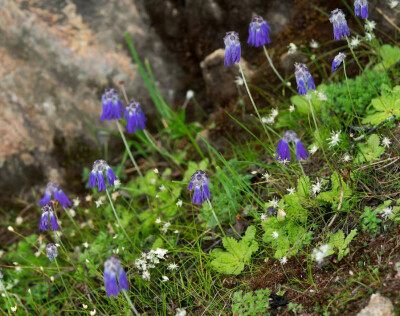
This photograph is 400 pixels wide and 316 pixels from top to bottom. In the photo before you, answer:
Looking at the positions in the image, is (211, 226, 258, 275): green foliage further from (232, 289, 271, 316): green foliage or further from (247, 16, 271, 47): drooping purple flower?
(247, 16, 271, 47): drooping purple flower

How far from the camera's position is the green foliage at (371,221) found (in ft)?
9.23

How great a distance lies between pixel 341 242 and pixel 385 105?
3.47ft

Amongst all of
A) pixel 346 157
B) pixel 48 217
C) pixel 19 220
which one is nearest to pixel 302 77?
pixel 346 157

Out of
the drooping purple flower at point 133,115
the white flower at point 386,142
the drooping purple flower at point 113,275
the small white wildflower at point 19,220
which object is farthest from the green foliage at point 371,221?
the small white wildflower at point 19,220

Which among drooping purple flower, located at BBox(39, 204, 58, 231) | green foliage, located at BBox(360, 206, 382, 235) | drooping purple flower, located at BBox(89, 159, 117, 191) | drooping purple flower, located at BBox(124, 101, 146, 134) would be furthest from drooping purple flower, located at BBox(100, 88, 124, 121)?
green foliage, located at BBox(360, 206, 382, 235)

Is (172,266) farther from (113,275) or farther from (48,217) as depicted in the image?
(48,217)

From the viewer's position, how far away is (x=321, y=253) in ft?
8.79

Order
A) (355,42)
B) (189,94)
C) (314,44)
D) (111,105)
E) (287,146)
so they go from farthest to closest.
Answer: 1. (189,94)
2. (314,44)
3. (355,42)
4. (111,105)
5. (287,146)

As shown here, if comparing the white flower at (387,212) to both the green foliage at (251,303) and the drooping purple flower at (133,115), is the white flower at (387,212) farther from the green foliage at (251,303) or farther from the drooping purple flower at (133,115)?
the drooping purple flower at (133,115)

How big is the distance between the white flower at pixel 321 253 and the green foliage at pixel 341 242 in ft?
0.30

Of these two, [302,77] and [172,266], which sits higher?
[302,77]

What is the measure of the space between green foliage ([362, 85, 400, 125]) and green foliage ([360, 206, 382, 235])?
72cm

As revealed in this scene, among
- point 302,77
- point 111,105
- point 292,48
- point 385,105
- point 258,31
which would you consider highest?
point 258,31

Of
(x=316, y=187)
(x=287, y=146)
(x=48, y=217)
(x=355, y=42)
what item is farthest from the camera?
(x=355, y=42)
